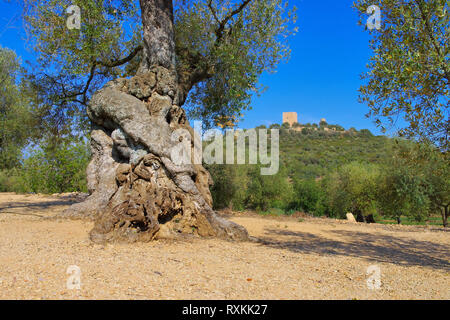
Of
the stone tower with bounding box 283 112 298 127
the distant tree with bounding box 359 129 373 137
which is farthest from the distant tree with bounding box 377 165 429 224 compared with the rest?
the stone tower with bounding box 283 112 298 127

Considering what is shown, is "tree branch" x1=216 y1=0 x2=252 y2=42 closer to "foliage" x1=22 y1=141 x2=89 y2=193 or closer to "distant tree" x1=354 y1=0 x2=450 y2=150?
"distant tree" x1=354 y1=0 x2=450 y2=150

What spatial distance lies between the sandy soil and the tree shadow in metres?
0.03

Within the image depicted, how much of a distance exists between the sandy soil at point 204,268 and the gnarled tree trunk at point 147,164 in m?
0.47

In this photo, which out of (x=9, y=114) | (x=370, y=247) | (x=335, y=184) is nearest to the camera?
(x=370, y=247)

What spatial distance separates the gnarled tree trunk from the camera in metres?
5.79

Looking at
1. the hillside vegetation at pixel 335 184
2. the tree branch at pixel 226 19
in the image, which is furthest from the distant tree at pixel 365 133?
the tree branch at pixel 226 19

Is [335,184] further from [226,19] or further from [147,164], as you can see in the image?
[147,164]

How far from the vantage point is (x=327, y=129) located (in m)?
70.8

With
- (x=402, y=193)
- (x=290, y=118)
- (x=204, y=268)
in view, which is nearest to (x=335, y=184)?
(x=402, y=193)

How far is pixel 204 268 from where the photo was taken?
4.18 meters

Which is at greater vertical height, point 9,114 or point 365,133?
point 365,133

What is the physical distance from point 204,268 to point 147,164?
10.2 ft

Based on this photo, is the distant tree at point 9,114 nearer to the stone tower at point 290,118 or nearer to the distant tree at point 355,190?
the distant tree at point 355,190
